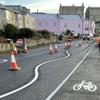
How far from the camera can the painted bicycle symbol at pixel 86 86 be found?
1067 centimetres

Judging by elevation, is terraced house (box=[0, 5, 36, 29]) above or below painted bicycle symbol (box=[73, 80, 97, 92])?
above

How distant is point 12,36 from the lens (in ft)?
178

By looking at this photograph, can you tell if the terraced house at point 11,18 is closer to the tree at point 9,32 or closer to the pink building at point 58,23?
the tree at point 9,32

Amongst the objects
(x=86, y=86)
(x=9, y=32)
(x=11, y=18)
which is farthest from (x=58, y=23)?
(x=86, y=86)

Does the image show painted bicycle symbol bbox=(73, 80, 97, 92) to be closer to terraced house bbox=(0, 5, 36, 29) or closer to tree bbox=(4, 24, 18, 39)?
tree bbox=(4, 24, 18, 39)

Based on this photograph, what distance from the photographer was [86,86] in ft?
37.1

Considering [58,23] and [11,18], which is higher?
[11,18]

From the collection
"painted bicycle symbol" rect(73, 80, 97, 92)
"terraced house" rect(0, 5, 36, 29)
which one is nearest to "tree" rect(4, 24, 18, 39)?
"terraced house" rect(0, 5, 36, 29)

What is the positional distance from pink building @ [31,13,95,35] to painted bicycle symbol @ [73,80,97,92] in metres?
109

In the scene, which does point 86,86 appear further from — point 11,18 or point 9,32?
point 11,18

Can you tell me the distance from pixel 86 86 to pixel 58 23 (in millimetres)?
119284

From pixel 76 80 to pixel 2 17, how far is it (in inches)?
1954

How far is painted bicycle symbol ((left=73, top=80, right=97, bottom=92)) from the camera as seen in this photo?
1067cm

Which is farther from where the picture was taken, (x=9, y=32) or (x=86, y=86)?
(x=9, y=32)
